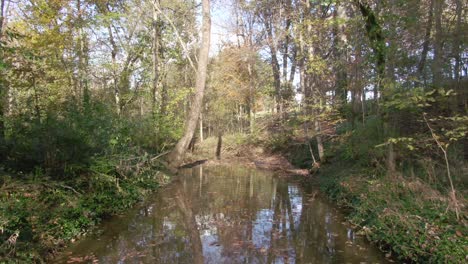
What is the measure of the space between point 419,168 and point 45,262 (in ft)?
29.1

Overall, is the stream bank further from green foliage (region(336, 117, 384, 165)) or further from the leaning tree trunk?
the leaning tree trunk

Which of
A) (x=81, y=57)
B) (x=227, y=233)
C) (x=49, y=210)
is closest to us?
(x=49, y=210)

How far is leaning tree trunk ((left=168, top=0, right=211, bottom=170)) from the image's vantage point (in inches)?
524

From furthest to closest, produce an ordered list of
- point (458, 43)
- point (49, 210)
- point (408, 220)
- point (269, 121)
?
point (269, 121) < point (458, 43) < point (49, 210) < point (408, 220)

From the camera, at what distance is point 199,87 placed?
44.5ft

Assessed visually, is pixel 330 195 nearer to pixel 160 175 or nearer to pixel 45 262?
pixel 160 175

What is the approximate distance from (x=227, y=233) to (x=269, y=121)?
16948 millimetres

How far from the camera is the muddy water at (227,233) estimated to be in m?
5.87

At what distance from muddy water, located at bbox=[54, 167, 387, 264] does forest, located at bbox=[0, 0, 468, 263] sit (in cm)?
24

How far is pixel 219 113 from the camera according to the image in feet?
104

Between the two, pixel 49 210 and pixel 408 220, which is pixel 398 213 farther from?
pixel 49 210

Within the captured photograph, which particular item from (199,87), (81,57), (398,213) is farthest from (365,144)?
(81,57)

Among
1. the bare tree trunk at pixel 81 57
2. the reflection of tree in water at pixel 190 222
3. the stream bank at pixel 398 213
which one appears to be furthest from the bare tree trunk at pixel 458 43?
the bare tree trunk at pixel 81 57

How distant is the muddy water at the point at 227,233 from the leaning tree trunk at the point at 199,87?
2.63m
